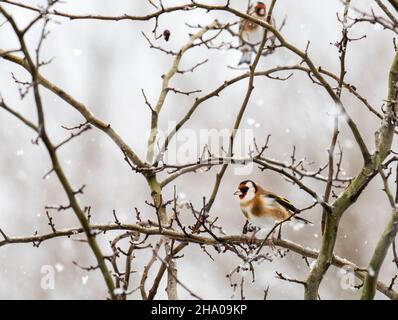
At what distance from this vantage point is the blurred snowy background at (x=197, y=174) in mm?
7730

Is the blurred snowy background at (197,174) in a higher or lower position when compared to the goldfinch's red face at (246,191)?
higher

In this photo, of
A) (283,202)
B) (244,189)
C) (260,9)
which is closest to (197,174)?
(260,9)

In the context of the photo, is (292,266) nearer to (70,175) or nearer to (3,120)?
(70,175)

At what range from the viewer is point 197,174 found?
8250 mm

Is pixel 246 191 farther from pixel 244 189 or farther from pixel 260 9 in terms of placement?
pixel 260 9

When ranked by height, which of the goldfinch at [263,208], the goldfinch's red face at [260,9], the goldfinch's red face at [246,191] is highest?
the goldfinch's red face at [260,9]

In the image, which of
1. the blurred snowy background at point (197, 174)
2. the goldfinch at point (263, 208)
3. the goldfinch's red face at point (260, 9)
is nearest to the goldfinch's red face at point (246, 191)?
the goldfinch at point (263, 208)

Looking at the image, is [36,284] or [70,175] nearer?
[36,284]

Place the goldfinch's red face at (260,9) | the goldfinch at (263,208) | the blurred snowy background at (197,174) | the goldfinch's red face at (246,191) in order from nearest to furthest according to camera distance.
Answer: the goldfinch at (263,208) < the goldfinch's red face at (246,191) < the goldfinch's red face at (260,9) < the blurred snowy background at (197,174)

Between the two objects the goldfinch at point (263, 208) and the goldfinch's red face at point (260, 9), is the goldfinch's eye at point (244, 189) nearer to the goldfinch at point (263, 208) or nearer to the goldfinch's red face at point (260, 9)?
the goldfinch at point (263, 208)

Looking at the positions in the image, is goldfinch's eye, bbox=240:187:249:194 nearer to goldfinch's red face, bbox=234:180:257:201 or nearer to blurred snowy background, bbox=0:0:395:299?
goldfinch's red face, bbox=234:180:257:201

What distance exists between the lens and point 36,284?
308 inches
